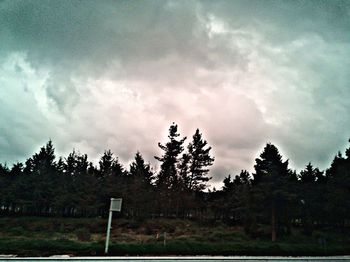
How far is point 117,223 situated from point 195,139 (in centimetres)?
2117

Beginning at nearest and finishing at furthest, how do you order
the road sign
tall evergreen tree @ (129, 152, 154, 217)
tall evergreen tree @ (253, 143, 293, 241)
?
1. the road sign
2. tall evergreen tree @ (253, 143, 293, 241)
3. tall evergreen tree @ (129, 152, 154, 217)

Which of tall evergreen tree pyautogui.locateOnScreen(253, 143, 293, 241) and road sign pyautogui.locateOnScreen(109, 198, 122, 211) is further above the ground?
tall evergreen tree pyautogui.locateOnScreen(253, 143, 293, 241)

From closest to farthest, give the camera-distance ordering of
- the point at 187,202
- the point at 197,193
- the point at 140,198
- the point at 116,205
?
the point at 116,205 < the point at 140,198 < the point at 187,202 < the point at 197,193

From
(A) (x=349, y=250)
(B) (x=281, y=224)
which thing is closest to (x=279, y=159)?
(B) (x=281, y=224)

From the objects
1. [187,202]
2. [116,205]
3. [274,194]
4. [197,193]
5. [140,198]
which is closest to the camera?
[116,205]

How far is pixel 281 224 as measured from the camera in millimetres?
43844

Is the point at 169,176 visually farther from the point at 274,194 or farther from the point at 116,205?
the point at 116,205

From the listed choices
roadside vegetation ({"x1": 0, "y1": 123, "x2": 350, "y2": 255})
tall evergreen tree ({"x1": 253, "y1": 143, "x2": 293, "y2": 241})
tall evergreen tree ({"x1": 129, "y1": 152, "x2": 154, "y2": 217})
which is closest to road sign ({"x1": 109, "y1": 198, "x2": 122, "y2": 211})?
roadside vegetation ({"x1": 0, "y1": 123, "x2": 350, "y2": 255})

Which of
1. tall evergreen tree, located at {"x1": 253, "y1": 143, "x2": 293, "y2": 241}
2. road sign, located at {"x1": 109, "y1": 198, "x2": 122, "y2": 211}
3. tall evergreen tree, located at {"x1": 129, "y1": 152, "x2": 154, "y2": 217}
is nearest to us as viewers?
road sign, located at {"x1": 109, "y1": 198, "x2": 122, "y2": 211}

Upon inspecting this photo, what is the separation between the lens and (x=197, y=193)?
5722 cm

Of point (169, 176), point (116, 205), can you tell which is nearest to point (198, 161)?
point (169, 176)

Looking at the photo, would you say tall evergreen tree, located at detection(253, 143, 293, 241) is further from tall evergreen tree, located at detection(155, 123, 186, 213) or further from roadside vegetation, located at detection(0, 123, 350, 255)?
tall evergreen tree, located at detection(155, 123, 186, 213)

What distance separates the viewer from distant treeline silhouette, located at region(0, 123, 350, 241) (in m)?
37.6

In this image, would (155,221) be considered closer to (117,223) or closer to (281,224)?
(117,223)
